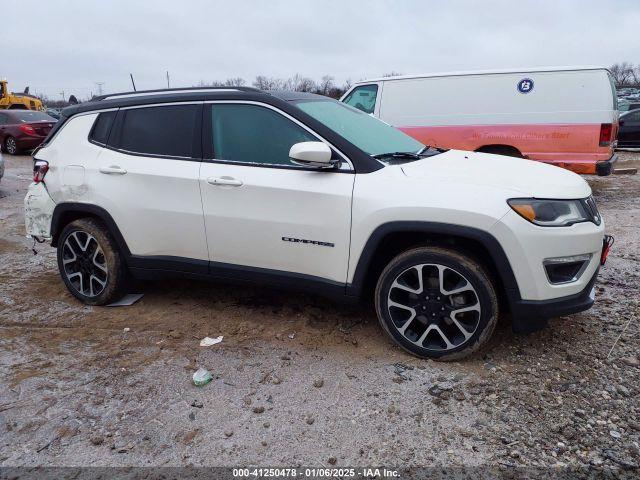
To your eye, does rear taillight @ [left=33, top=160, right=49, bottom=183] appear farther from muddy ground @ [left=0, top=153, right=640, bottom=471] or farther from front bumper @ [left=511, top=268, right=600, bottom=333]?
front bumper @ [left=511, top=268, right=600, bottom=333]

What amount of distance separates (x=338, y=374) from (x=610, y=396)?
5.05ft

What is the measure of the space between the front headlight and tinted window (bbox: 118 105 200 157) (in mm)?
2297

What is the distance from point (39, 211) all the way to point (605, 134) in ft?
25.1

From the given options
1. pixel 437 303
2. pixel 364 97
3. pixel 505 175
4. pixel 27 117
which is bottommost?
pixel 437 303

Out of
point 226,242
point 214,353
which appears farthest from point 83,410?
point 226,242

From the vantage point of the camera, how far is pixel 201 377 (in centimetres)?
302

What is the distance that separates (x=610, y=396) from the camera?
9.03ft

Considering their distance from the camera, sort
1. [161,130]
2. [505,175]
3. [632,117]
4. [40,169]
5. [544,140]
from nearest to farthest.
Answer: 1. [505,175]
2. [161,130]
3. [40,169]
4. [544,140]
5. [632,117]

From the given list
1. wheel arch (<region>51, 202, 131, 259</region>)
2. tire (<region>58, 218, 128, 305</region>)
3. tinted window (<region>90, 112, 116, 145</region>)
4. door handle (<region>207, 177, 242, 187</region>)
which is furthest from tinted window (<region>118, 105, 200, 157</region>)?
tire (<region>58, 218, 128, 305</region>)

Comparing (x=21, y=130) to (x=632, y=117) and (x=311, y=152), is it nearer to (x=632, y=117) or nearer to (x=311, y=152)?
(x=311, y=152)

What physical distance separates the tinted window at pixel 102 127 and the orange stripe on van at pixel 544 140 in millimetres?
5778

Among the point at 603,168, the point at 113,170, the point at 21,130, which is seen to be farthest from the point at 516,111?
the point at 21,130

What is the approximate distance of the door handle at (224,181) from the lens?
3.41 m

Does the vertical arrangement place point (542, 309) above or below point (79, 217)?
below
